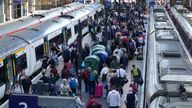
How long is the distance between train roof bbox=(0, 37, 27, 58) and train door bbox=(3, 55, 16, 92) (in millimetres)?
266

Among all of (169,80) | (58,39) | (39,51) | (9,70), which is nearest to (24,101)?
(169,80)

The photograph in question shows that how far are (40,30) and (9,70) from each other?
7.81 m

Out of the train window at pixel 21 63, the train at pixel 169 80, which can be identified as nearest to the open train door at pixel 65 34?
the train window at pixel 21 63

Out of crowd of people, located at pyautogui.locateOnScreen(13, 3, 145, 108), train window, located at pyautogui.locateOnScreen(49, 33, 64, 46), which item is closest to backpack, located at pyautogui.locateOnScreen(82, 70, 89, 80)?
crowd of people, located at pyautogui.locateOnScreen(13, 3, 145, 108)

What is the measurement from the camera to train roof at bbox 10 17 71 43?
78.7ft

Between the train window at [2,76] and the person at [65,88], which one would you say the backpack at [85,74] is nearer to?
the person at [65,88]

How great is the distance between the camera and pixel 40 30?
27.2m

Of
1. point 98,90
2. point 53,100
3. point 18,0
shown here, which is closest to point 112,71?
point 98,90

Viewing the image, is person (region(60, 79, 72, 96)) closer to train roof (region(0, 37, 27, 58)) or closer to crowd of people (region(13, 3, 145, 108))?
crowd of people (region(13, 3, 145, 108))

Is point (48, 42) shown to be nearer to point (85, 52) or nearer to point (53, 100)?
point (85, 52)

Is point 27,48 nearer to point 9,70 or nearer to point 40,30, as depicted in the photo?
point 9,70

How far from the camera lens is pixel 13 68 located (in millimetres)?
20203

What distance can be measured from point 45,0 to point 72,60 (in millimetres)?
43877

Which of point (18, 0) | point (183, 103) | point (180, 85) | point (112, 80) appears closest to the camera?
point (183, 103)
